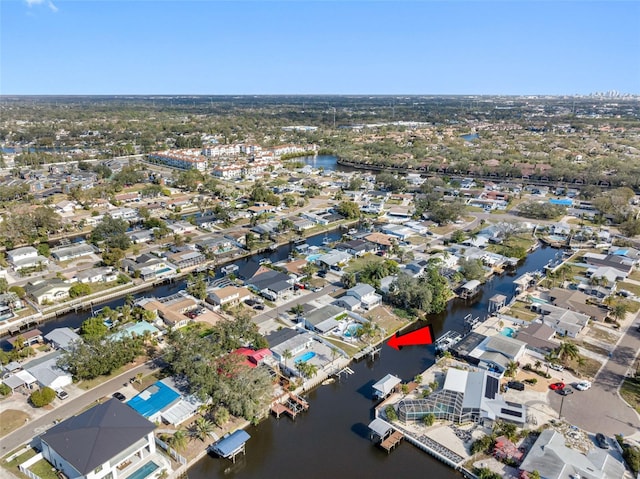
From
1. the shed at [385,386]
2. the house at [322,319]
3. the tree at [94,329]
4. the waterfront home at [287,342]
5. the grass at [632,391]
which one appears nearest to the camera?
the grass at [632,391]

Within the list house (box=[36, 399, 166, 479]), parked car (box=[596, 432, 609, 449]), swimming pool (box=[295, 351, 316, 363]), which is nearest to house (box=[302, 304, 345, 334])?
swimming pool (box=[295, 351, 316, 363])

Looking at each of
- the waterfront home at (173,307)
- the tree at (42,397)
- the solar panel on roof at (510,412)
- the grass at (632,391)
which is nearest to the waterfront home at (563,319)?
the grass at (632,391)

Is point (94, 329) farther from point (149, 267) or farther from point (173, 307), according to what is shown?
point (149, 267)

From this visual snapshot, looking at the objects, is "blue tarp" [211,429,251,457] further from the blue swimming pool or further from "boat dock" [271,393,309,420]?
the blue swimming pool

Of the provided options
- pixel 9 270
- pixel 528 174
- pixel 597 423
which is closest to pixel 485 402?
pixel 597 423

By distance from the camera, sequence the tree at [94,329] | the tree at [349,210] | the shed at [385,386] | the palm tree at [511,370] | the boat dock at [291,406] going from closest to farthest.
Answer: the boat dock at [291,406]
the shed at [385,386]
the palm tree at [511,370]
the tree at [94,329]
the tree at [349,210]

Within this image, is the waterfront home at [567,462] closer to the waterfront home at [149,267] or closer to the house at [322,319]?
the house at [322,319]
